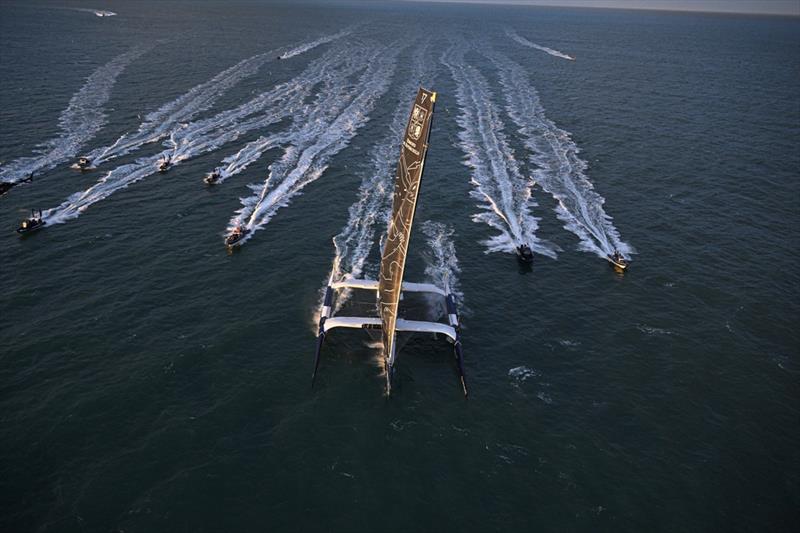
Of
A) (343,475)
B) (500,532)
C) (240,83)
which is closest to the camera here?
(500,532)

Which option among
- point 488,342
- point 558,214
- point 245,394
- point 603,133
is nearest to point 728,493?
point 488,342

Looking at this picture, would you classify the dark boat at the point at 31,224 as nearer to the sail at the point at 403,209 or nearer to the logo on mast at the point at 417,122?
the sail at the point at 403,209

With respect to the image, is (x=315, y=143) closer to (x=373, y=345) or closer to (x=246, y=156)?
(x=246, y=156)

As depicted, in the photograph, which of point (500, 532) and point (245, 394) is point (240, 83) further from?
point (500, 532)

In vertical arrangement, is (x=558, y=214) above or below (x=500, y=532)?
above

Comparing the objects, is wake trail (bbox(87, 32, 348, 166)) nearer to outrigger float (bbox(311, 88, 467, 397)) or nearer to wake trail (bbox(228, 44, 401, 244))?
wake trail (bbox(228, 44, 401, 244))

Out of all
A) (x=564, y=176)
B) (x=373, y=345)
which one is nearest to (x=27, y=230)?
(x=373, y=345)

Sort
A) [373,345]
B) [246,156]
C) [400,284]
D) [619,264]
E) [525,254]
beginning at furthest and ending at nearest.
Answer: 1. [246,156]
2. [525,254]
3. [619,264]
4. [373,345]
5. [400,284]

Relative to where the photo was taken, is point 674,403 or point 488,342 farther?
point 488,342
